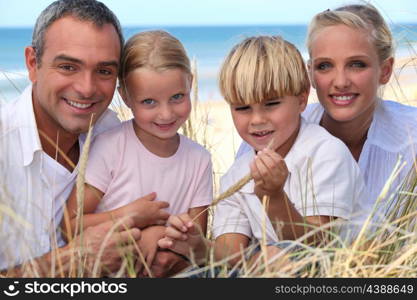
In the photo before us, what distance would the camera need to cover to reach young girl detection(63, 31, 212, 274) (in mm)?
3014

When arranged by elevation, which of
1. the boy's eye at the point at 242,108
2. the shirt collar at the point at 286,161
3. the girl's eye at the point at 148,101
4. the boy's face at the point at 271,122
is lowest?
the shirt collar at the point at 286,161

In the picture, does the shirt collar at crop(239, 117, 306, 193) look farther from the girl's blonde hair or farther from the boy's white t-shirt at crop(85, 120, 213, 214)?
the girl's blonde hair

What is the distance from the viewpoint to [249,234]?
3.07 m

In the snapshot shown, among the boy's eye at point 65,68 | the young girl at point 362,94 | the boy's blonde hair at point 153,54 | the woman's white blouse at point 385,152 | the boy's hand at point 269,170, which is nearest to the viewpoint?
the boy's hand at point 269,170

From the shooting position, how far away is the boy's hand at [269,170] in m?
2.50

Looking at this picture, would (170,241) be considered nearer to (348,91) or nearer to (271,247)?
(271,247)

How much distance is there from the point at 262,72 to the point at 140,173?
0.73 meters

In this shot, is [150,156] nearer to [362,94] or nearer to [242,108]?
[242,108]

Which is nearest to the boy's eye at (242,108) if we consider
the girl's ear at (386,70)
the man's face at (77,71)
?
the man's face at (77,71)

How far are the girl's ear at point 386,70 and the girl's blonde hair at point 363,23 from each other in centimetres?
2

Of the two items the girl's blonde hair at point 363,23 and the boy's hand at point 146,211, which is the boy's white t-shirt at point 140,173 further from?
the girl's blonde hair at point 363,23

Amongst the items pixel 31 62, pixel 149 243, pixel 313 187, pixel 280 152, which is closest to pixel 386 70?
pixel 280 152

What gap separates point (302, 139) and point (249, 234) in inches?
19.6

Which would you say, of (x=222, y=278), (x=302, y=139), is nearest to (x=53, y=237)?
(x=222, y=278)
